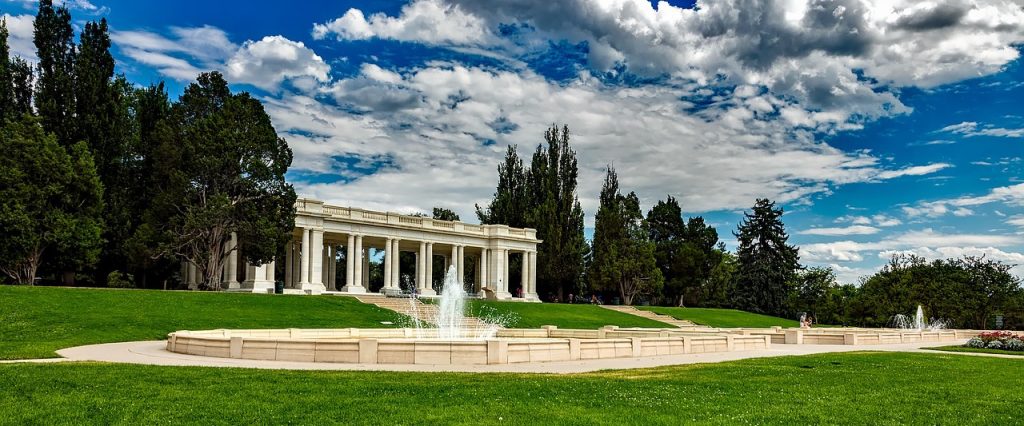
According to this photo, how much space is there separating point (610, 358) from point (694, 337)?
5272 millimetres

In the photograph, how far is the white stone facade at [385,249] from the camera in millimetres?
55969

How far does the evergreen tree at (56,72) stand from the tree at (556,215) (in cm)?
3954

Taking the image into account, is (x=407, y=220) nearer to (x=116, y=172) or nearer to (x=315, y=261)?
(x=315, y=261)

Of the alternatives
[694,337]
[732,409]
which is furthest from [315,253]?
[732,409]

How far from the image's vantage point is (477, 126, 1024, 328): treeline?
2598 inches

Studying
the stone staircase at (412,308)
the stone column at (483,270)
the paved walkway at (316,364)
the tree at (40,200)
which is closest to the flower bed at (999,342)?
the paved walkway at (316,364)

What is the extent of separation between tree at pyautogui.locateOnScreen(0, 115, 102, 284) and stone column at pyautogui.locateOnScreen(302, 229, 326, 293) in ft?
47.1

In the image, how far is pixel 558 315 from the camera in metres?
50.9

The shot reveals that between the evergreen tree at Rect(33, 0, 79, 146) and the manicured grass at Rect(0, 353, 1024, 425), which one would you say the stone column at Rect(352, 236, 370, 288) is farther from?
the manicured grass at Rect(0, 353, 1024, 425)

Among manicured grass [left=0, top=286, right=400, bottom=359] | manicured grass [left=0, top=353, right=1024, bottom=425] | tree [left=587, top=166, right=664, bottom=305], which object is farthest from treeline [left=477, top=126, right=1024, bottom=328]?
manicured grass [left=0, top=353, right=1024, bottom=425]

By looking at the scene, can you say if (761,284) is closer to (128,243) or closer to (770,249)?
(770,249)

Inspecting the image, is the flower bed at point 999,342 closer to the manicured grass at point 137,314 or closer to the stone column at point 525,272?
the manicured grass at point 137,314

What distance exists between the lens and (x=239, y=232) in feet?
157

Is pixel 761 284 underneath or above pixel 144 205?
underneath
